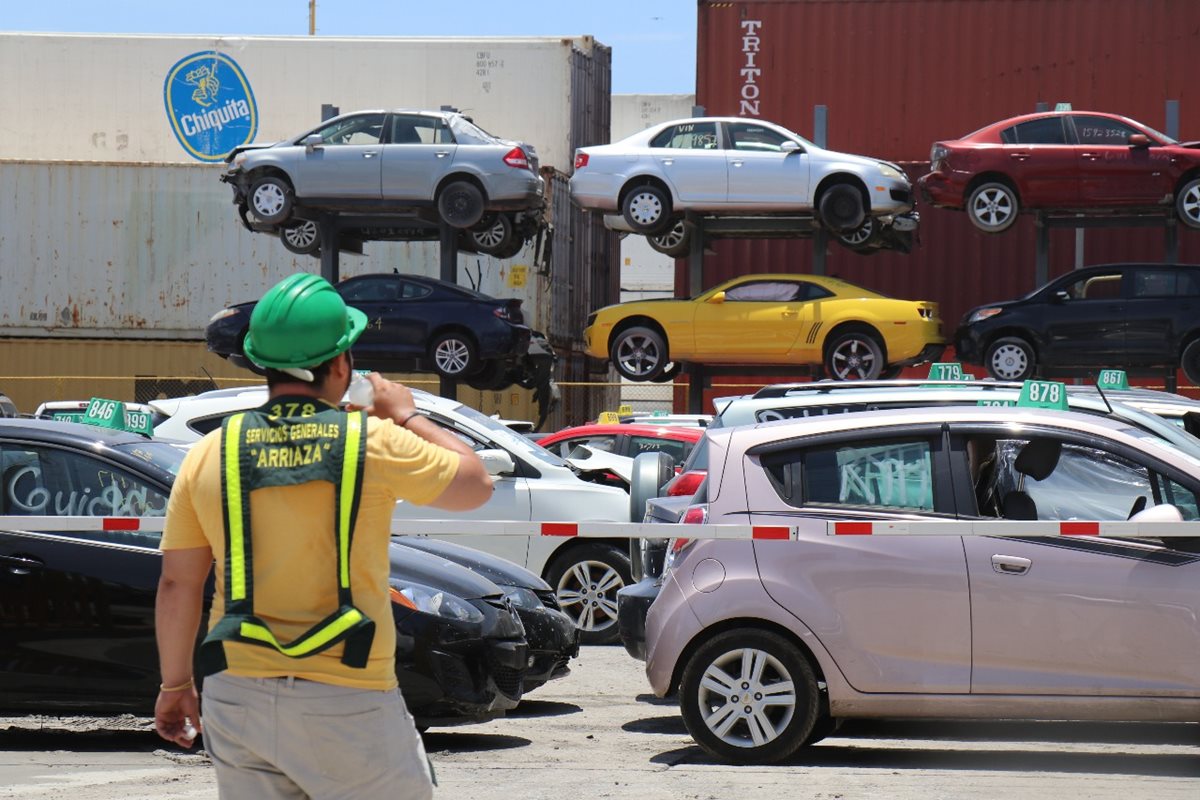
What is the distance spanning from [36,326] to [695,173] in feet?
40.0

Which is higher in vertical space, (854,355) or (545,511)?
(854,355)

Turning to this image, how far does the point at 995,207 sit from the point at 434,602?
15.4m

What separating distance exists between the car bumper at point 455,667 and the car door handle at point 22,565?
1.54 meters

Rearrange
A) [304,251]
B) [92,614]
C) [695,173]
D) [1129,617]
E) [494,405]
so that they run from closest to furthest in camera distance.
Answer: [1129,617] → [92,614] → [695,173] → [304,251] → [494,405]

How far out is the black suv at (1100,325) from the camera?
66.5 feet

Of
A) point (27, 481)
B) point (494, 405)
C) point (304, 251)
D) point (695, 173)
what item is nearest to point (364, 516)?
point (27, 481)

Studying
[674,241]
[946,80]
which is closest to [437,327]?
[674,241]

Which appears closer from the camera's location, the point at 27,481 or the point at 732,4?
the point at 27,481

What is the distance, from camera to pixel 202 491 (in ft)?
11.4

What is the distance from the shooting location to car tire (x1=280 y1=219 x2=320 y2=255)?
76.0ft

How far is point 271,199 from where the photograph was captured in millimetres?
21953

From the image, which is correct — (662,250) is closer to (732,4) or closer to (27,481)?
(732,4)

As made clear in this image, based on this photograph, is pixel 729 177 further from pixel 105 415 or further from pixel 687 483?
pixel 105 415

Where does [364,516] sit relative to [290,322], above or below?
below
